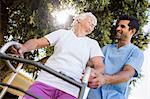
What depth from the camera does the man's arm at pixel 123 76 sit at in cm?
246

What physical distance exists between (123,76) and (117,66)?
26 cm

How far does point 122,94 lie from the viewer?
114 inches

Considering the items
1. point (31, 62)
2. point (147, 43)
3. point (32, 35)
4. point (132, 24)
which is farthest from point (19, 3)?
point (31, 62)

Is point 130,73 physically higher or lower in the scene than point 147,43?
lower

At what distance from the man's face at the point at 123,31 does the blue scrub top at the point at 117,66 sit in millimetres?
144

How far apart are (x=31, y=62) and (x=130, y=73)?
4.59ft

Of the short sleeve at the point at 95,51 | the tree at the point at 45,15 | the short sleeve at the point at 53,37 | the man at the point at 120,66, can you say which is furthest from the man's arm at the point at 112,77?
the tree at the point at 45,15

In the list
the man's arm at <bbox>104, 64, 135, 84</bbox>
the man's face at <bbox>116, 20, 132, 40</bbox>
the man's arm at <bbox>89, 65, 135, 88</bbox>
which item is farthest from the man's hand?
the man's face at <bbox>116, 20, 132, 40</bbox>

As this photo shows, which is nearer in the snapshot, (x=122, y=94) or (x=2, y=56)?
(x=2, y=56)

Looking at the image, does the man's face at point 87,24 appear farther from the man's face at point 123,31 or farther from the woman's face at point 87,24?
the man's face at point 123,31

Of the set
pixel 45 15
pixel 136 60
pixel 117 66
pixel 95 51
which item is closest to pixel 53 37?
pixel 95 51

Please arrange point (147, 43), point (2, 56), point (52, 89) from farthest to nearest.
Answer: point (147, 43), point (52, 89), point (2, 56)

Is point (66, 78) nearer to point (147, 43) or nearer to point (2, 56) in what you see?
point (2, 56)

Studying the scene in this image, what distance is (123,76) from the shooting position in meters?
2.61
